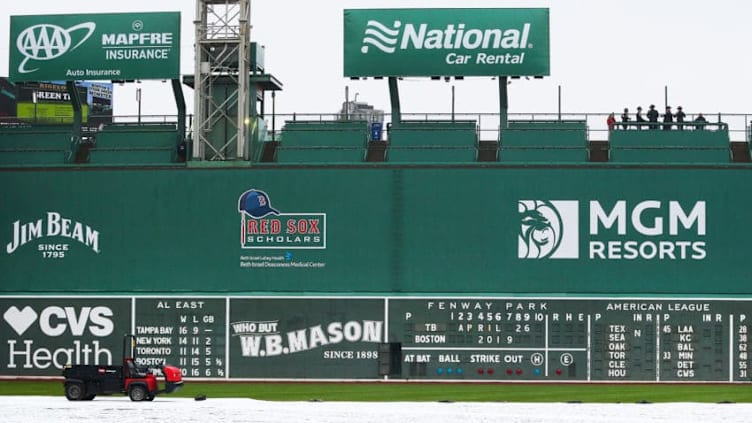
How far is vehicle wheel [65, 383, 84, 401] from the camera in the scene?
143 feet

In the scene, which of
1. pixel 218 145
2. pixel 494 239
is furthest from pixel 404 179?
pixel 218 145

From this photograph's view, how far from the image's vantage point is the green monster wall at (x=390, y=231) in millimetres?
50594

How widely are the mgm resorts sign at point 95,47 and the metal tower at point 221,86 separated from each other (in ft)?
5.25

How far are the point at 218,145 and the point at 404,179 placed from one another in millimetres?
7931

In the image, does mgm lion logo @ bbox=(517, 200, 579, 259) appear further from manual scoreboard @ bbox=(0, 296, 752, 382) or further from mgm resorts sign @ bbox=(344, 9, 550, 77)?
mgm resorts sign @ bbox=(344, 9, 550, 77)

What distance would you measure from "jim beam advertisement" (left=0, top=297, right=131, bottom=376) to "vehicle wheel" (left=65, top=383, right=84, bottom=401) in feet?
24.8

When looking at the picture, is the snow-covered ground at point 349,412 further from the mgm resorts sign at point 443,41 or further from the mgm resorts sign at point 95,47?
the mgm resorts sign at point 95,47

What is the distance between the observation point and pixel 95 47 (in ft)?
183

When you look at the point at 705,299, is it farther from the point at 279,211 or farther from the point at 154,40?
the point at 154,40

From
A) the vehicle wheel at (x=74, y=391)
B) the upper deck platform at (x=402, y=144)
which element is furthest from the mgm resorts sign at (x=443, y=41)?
the vehicle wheel at (x=74, y=391)

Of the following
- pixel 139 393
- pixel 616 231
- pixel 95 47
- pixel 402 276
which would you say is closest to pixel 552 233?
pixel 616 231

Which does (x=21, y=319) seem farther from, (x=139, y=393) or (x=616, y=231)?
(x=616, y=231)

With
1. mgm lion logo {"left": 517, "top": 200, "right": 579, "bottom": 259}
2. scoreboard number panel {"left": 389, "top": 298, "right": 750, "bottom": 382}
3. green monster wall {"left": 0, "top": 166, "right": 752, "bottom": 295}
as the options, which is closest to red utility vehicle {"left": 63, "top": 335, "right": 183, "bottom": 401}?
green monster wall {"left": 0, "top": 166, "right": 752, "bottom": 295}

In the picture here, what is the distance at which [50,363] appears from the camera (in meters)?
51.9
